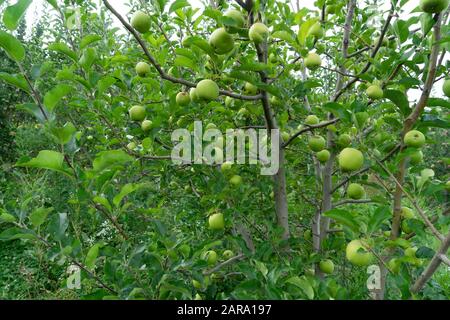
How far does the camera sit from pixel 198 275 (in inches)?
42.1

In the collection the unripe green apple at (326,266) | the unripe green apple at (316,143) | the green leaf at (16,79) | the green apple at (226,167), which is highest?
the green leaf at (16,79)

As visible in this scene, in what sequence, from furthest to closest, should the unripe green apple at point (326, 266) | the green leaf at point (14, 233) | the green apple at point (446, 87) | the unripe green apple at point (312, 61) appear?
1. the unripe green apple at point (326, 266)
2. the unripe green apple at point (312, 61)
3. the green apple at point (446, 87)
4. the green leaf at point (14, 233)

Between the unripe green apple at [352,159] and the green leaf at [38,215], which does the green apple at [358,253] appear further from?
the green leaf at [38,215]

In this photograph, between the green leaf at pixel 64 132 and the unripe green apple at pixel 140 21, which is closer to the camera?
the green leaf at pixel 64 132

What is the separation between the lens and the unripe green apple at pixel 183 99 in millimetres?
1401

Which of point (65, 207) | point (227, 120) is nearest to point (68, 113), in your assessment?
point (65, 207)

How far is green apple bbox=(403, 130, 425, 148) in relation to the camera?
100 centimetres

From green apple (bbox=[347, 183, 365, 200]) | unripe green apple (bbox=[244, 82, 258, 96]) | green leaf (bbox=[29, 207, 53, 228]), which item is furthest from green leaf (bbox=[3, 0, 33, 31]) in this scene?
green apple (bbox=[347, 183, 365, 200])

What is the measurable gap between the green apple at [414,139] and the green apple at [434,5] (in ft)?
0.99

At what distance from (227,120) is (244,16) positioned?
1.91 ft

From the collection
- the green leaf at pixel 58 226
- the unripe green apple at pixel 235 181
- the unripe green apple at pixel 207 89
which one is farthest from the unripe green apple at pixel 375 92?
the green leaf at pixel 58 226

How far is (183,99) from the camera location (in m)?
1.40

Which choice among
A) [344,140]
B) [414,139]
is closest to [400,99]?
[414,139]
